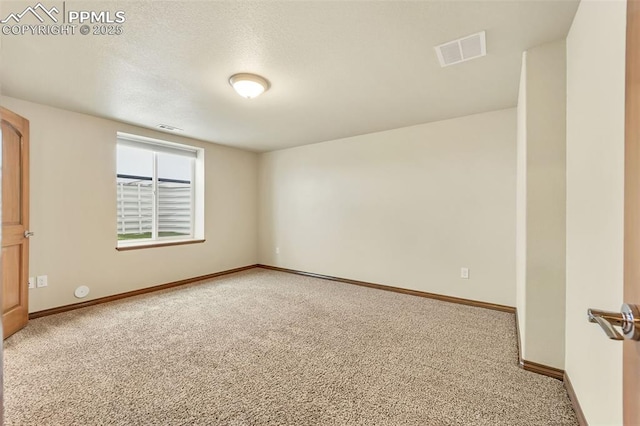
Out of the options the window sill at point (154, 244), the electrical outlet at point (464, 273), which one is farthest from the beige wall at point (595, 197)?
the window sill at point (154, 244)

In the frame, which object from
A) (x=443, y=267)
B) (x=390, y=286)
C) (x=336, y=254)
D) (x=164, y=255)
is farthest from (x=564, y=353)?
(x=164, y=255)

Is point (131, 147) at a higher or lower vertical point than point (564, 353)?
higher

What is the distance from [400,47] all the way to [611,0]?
1.14m

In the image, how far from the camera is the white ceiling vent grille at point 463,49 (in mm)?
2094

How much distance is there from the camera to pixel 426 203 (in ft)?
13.1

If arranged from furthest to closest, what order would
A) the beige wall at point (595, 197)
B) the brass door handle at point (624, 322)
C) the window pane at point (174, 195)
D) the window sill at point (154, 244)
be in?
the window pane at point (174, 195) → the window sill at point (154, 244) → the beige wall at point (595, 197) → the brass door handle at point (624, 322)

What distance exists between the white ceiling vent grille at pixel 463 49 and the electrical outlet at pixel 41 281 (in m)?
4.41

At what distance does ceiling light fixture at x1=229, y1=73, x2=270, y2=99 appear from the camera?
2.57 metres

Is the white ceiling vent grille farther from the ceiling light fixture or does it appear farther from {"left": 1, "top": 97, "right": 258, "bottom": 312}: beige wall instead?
{"left": 1, "top": 97, "right": 258, "bottom": 312}: beige wall

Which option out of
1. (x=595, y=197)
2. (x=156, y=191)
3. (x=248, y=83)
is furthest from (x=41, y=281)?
(x=595, y=197)

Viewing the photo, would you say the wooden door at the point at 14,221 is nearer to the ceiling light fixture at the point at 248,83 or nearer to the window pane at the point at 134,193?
the window pane at the point at 134,193

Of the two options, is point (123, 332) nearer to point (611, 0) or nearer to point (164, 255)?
point (164, 255)

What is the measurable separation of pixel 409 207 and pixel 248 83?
261cm

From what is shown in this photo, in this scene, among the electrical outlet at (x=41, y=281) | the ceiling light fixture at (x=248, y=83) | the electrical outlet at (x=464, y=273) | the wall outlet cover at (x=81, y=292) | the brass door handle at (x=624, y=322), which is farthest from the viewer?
the electrical outlet at (x=464, y=273)
